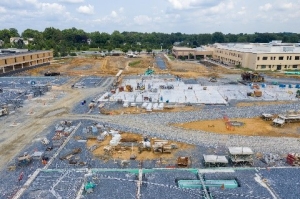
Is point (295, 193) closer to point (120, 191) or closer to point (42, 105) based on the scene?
point (120, 191)

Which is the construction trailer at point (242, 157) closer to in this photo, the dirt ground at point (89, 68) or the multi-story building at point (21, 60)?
the dirt ground at point (89, 68)

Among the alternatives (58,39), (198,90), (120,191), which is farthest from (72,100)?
(58,39)

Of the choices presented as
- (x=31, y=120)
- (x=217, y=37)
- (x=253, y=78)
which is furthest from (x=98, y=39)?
(x=31, y=120)

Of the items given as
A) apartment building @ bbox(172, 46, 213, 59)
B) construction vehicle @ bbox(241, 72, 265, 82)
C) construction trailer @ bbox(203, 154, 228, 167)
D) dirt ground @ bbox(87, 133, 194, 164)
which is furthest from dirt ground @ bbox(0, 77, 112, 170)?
apartment building @ bbox(172, 46, 213, 59)

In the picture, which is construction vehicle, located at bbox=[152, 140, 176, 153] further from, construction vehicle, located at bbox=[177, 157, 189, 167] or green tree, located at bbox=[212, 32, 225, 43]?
green tree, located at bbox=[212, 32, 225, 43]

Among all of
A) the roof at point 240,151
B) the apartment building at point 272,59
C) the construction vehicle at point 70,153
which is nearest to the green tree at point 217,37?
the apartment building at point 272,59

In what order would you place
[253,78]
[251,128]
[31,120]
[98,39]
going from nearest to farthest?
[251,128]
[31,120]
[253,78]
[98,39]

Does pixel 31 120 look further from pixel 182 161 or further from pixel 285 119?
pixel 285 119
